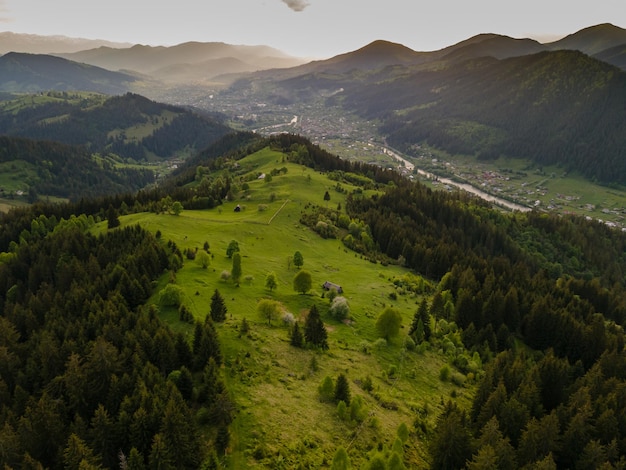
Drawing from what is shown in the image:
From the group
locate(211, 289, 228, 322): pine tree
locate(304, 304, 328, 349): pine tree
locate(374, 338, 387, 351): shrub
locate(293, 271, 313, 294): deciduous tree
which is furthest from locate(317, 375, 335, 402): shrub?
locate(293, 271, 313, 294): deciduous tree

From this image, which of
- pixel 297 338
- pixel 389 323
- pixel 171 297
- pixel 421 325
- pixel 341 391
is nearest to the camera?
pixel 341 391

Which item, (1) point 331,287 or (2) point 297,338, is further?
(1) point 331,287

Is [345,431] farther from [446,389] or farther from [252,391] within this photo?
[446,389]

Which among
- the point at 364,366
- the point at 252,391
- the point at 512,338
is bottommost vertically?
the point at 512,338

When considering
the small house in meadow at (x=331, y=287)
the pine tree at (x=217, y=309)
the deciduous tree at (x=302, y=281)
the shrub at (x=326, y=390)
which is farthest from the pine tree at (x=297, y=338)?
the small house in meadow at (x=331, y=287)

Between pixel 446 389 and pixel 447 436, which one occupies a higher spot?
pixel 447 436

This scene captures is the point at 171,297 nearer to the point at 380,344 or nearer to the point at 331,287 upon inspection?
the point at 331,287

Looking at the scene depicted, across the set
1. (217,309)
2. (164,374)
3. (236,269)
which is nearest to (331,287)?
(236,269)

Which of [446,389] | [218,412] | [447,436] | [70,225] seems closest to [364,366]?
[446,389]

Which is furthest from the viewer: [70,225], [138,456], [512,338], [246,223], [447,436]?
[246,223]
